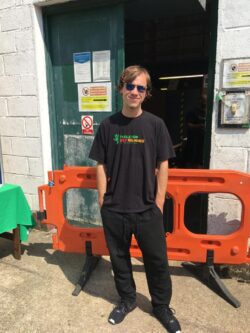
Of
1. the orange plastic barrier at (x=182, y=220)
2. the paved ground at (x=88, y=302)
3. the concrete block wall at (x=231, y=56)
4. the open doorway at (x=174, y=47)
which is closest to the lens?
the paved ground at (x=88, y=302)

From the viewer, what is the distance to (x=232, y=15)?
295 cm

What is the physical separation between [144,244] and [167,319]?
0.65 m

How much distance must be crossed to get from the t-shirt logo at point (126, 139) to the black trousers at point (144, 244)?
1.77 ft

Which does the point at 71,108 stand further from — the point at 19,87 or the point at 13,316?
the point at 13,316

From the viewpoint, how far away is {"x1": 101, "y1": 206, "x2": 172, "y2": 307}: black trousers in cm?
240

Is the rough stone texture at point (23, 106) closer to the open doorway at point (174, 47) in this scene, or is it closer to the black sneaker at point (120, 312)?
the open doorway at point (174, 47)

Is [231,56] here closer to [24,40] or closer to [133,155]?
[133,155]

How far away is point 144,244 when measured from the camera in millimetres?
2428

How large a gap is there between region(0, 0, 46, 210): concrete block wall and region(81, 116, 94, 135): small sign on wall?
2.09 feet

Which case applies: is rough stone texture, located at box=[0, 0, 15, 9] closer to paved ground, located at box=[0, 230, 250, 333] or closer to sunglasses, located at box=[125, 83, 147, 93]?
sunglasses, located at box=[125, 83, 147, 93]

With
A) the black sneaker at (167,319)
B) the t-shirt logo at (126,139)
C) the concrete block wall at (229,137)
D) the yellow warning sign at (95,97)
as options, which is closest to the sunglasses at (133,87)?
the t-shirt logo at (126,139)

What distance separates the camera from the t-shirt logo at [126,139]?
232 centimetres

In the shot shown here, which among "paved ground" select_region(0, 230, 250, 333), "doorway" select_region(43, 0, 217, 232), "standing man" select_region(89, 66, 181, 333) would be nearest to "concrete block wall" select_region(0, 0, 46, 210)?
"doorway" select_region(43, 0, 217, 232)

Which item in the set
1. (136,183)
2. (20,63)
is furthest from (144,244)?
(20,63)
